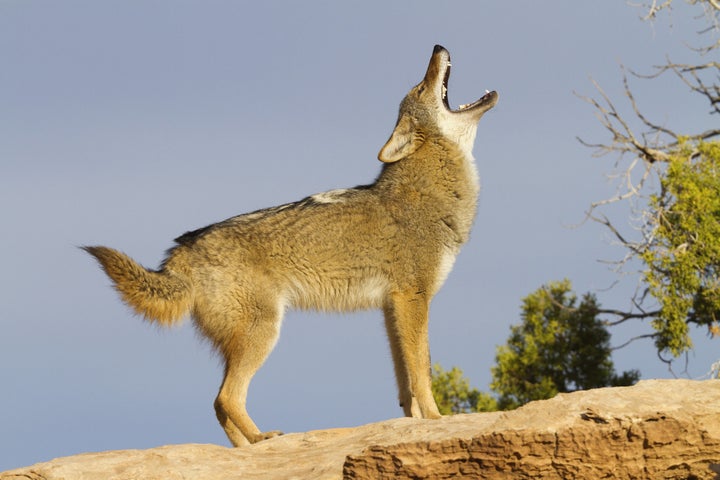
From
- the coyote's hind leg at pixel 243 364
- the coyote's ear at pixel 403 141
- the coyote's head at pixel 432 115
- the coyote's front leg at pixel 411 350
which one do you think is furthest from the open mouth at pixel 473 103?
the coyote's hind leg at pixel 243 364

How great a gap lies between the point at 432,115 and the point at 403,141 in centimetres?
40

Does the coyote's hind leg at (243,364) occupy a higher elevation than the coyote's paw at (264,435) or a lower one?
higher

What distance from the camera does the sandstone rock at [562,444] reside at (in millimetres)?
7078

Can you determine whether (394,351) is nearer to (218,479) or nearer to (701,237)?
(218,479)

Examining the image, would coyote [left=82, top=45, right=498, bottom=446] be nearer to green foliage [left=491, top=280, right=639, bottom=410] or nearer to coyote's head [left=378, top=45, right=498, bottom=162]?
coyote's head [left=378, top=45, right=498, bottom=162]

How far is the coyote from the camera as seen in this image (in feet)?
29.6

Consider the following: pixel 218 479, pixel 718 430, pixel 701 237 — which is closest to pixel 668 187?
pixel 701 237

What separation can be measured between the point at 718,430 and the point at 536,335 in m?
11.1

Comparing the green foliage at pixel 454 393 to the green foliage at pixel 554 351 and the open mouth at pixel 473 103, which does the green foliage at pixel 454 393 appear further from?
the open mouth at pixel 473 103

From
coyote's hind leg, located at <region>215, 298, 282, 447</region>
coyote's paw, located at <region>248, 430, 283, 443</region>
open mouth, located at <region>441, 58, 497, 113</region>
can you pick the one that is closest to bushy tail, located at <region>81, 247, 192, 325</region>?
coyote's hind leg, located at <region>215, 298, 282, 447</region>

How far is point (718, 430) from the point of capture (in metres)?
7.31

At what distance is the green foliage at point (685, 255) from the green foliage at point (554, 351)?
3.87ft

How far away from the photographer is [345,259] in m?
9.69

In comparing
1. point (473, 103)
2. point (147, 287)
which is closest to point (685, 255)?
point (473, 103)
